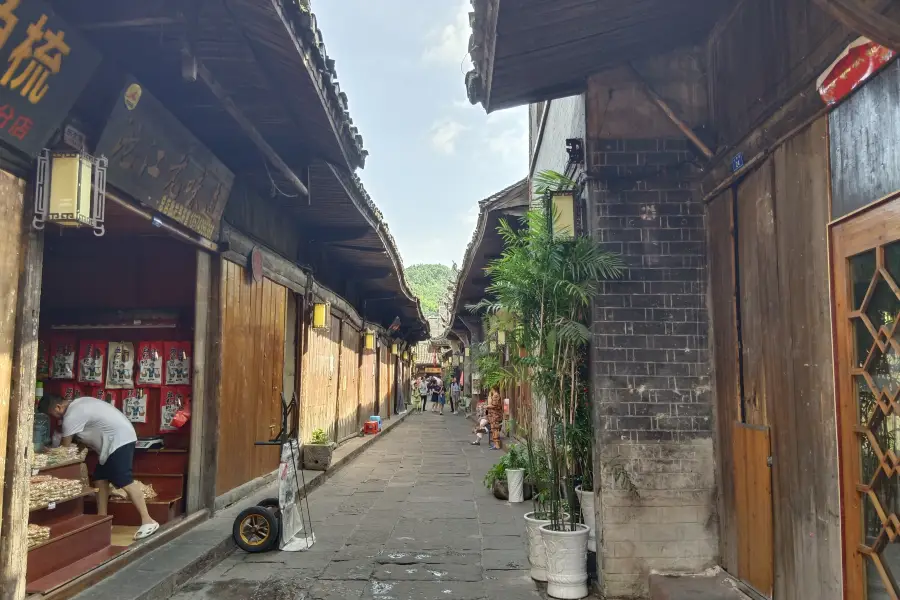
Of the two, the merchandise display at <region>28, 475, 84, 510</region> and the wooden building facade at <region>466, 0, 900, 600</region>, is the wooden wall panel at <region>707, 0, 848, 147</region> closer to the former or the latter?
the wooden building facade at <region>466, 0, 900, 600</region>

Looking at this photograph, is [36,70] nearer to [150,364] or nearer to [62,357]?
[150,364]

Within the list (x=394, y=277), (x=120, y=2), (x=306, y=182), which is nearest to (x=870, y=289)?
(x=120, y=2)

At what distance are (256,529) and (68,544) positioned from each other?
166cm

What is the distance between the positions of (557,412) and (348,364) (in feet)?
36.4

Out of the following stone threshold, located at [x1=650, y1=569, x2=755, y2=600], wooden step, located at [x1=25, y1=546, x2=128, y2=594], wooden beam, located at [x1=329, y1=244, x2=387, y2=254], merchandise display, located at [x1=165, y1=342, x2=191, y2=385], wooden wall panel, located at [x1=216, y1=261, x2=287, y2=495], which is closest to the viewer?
wooden step, located at [x1=25, y1=546, x2=128, y2=594]

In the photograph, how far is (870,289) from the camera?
10.8 ft

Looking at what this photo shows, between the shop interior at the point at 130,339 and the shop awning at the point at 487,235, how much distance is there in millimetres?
3736

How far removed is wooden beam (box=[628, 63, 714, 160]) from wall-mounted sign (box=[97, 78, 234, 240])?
3833 millimetres

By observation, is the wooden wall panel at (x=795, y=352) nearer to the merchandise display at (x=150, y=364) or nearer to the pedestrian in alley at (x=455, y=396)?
the merchandise display at (x=150, y=364)

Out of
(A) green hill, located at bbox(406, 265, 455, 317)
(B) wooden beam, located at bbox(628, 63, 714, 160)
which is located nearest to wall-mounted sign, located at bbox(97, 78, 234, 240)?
(B) wooden beam, located at bbox(628, 63, 714, 160)

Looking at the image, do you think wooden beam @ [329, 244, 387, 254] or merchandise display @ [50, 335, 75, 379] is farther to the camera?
wooden beam @ [329, 244, 387, 254]

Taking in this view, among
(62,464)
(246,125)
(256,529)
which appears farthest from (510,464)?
(246,125)

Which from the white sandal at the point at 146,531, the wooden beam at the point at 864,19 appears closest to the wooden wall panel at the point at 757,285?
the wooden beam at the point at 864,19

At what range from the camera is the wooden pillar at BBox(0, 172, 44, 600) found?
412cm
